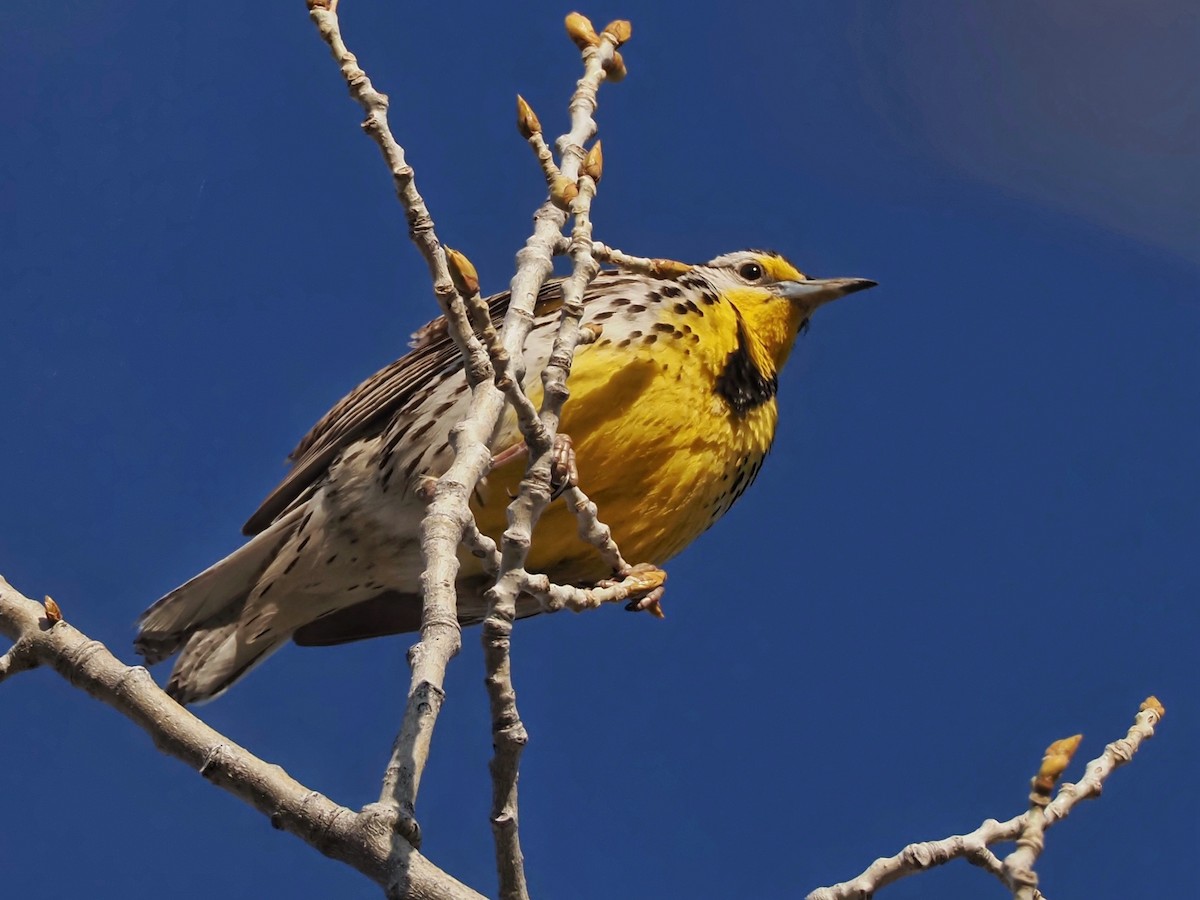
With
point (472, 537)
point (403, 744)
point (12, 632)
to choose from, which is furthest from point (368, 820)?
point (12, 632)

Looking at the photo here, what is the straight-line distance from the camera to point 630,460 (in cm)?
450

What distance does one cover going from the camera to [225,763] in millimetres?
2793

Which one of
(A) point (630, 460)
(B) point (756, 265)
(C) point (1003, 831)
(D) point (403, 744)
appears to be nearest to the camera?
→ (D) point (403, 744)

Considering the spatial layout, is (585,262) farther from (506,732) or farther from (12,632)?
(12,632)

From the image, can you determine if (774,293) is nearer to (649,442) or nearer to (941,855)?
(649,442)

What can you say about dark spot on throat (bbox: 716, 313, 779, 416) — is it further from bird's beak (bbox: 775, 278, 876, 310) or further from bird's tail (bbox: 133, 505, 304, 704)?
bird's tail (bbox: 133, 505, 304, 704)

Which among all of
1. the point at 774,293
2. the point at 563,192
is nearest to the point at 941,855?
the point at 563,192

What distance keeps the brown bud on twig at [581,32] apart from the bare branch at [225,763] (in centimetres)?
162

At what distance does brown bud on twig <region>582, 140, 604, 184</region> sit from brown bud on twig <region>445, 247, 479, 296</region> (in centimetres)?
49

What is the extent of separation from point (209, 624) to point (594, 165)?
2.47 metres

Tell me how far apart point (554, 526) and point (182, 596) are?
1.22 meters

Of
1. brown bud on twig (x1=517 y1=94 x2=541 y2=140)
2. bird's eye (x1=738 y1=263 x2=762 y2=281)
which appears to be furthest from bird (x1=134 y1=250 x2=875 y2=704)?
brown bud on twig (x1=517 y1=94 x2=541 y2=140)

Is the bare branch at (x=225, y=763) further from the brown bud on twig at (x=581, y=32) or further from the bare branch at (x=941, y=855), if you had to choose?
the brown bud on twig at (x=581, y=32)

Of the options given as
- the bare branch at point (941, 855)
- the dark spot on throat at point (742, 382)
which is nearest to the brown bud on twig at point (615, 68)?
the dark spot on throat at point (742, 382)
